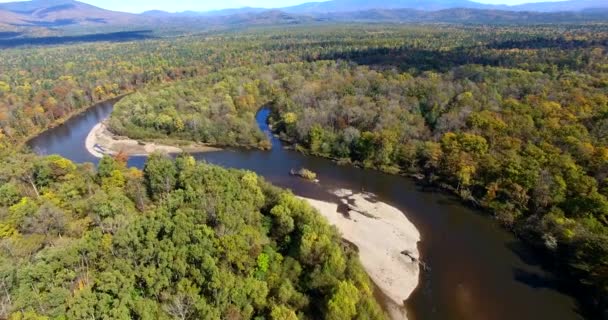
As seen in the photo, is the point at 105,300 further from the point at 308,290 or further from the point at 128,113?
the point at 128,113

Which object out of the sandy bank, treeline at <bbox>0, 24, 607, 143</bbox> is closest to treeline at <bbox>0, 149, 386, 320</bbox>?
the sandy bank

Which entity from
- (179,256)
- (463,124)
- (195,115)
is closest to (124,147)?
(195,115)

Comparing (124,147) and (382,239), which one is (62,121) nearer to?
(124,147)

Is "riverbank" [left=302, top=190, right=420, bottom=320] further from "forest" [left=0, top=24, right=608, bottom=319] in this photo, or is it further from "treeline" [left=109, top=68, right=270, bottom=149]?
"treeline" [left=109, top=68, right=270, bottom=149]

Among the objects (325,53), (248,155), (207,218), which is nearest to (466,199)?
(207,218)

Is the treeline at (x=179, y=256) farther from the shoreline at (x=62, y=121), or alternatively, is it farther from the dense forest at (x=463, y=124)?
the shoreline at (x=62, y=121)

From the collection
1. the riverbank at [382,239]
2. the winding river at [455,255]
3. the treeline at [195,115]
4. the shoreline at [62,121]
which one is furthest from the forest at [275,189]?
the riverbank at [382,239]
